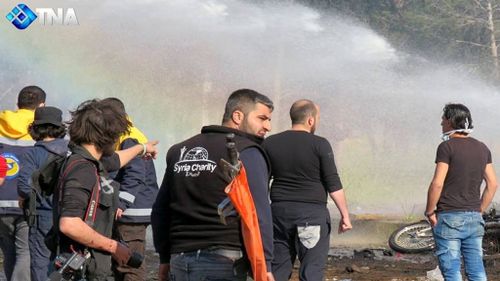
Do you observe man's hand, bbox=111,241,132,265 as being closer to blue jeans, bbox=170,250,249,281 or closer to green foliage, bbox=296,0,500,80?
blue jeans, bbox=170,250,249,281

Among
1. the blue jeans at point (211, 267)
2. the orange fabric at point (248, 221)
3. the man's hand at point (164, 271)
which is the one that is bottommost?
the man's hand at point (164, 271)

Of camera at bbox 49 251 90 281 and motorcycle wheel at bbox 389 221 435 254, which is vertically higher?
camera at bbox 49 251 90 281

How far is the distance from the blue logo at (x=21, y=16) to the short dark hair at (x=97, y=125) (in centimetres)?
2074

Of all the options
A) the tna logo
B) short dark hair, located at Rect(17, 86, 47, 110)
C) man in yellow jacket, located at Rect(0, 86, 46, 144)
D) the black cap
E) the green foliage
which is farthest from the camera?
the green foliage

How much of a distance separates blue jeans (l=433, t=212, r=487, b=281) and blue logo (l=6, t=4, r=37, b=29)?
19.0m

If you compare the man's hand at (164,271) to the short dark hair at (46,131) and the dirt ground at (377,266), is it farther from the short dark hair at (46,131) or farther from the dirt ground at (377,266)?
the dirt ground at (377,266)

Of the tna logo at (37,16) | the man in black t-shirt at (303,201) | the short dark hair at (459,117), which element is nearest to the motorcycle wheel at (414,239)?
the short dark hair at (459,117)

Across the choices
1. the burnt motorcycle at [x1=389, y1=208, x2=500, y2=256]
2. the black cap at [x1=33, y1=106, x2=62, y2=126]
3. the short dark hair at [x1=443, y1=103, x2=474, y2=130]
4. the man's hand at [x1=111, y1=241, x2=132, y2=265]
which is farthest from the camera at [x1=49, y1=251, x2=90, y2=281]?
the burnt motorcycle at [x1=389, y1=208, x2=500, y2=256]

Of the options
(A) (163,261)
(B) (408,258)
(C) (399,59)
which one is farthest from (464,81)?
(A) (163,261)

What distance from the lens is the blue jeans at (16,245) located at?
786 centimetres

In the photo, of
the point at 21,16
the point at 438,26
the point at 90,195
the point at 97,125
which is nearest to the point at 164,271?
the point at 90,195

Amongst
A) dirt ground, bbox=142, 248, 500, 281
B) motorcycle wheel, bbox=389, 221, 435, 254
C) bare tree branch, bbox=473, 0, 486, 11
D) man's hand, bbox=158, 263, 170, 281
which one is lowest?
dirt ground, bbox=142, 248, 500, 281

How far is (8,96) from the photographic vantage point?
3172cm

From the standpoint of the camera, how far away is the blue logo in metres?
25.2
